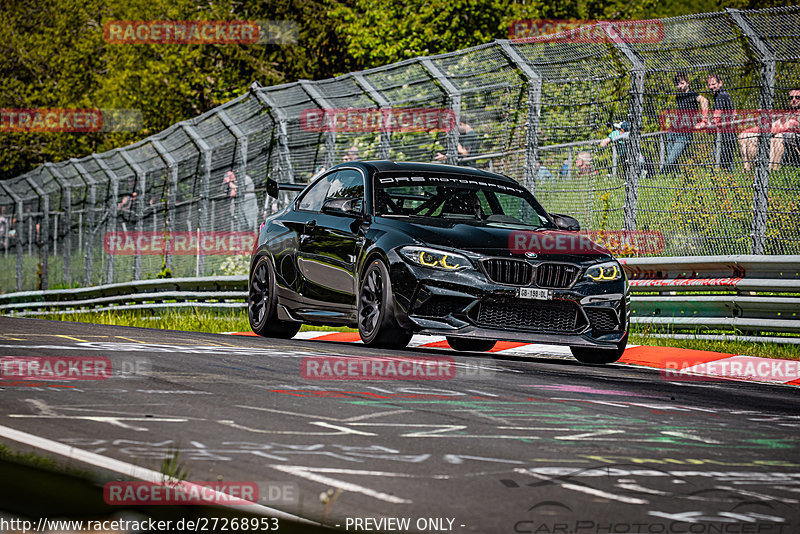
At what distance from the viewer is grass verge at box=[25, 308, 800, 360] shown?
11719 mm

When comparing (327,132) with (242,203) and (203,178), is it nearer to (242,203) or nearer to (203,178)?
(242,203)

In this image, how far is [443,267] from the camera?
10172mm

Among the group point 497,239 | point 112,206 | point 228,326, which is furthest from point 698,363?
point 112,206

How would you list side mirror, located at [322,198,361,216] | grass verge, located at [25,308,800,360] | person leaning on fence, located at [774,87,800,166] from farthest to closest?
person leaning on fence, located at [774,87,800,166]
grass verge, located at [25,308,800,360]
side mirror, located at [322,198,361,216]

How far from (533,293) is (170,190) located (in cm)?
1423

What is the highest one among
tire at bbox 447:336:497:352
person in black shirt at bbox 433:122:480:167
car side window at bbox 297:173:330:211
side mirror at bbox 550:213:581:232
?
person in black shirt at bbox 433:122:480:167

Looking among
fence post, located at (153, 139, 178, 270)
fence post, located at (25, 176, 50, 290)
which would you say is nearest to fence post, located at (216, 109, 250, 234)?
fence post, located at (153, 139, 178, 270)

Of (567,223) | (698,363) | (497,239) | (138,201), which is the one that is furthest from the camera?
(138,201)

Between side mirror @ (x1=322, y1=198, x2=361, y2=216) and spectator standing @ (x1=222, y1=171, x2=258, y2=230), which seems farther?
spectator standing @ (x1=222, y1=171, x2=258, y2=230)

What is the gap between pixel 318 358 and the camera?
32.4 feet

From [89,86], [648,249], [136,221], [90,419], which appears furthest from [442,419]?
[89,86]

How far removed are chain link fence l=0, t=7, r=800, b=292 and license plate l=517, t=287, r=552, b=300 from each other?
319 centimetres

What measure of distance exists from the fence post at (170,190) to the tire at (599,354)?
1228cm

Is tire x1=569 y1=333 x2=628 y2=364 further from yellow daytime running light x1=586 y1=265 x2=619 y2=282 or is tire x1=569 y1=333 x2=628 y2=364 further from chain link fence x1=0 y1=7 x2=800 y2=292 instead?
chain link fence x1=0 y1=7 x2=800 y2=292
